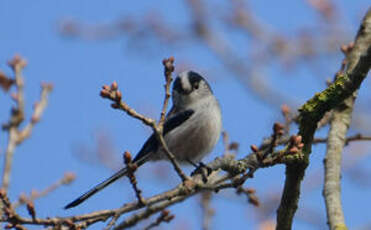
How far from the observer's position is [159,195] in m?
3.11

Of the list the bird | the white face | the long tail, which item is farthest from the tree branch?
the white face

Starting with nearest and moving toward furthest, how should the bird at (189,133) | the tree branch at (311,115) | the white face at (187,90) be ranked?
1. the tree branch at (311,115)
2. the bird at (189,133)
3. the white face at (187,90)

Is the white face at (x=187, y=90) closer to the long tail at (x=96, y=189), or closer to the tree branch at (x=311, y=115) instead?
the long tail at (x=96, y=189)

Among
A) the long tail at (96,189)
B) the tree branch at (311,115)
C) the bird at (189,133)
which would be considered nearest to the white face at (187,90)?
the bird at (189,133)

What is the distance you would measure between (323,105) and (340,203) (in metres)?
0.90

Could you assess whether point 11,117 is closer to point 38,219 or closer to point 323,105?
point 38,219

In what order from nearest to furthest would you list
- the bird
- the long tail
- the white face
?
the long tail → the bird → the white face

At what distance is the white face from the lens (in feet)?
16.8

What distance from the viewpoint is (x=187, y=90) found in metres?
5.13

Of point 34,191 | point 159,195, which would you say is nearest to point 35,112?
point 34,191

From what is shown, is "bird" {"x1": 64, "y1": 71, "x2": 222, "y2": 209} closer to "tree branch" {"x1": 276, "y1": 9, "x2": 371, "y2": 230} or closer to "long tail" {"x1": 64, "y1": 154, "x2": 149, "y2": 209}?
"long tail" {"x1": 64, "y1": 154, "x2": 149, "y2": 209}

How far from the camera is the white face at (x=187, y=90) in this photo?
5.13 meters

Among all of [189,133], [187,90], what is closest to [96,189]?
[189,133]

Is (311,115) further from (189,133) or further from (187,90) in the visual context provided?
(187,90)
